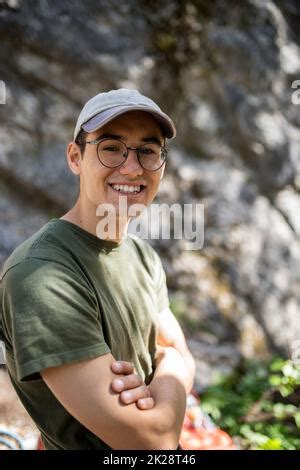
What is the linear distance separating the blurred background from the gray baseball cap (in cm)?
324

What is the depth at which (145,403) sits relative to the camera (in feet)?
5.42

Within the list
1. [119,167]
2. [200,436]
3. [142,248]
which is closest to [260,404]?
[200,436]

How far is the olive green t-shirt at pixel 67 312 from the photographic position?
151 cm

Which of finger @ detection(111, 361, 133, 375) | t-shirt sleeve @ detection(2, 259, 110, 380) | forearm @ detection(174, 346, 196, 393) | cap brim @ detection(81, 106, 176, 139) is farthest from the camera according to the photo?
forearm @ detection(174, 346, 196, 393)

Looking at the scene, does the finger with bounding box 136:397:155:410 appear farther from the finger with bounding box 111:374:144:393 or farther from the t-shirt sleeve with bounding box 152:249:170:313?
the t-shirt sleeve with bounding box 152:249:170:313

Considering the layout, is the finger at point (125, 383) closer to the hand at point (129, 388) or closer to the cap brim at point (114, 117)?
the hand at point (129, 388)

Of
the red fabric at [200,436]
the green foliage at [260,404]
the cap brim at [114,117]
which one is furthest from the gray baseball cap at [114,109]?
the green foliage at [260,404]

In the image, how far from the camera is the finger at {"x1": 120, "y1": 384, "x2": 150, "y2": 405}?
5.18 ft

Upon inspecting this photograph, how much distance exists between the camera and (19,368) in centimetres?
150

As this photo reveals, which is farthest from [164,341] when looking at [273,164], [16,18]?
[16,18]

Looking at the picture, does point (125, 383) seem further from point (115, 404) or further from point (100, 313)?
point (100, 313)

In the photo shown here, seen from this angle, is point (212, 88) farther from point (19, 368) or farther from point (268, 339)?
point (19, 368)

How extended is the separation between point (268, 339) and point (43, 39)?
4242 millimetres

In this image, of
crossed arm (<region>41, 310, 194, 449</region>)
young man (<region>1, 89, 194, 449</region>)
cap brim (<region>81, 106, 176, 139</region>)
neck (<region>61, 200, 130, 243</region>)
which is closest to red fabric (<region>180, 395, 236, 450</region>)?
young man (<region>1, 89, 194, 449</region>)
